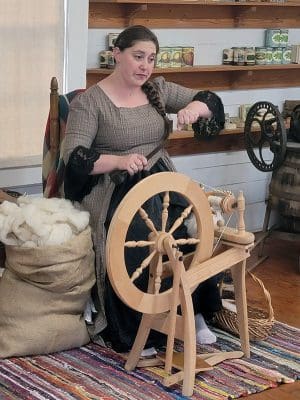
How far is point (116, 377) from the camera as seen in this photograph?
2.97 metres

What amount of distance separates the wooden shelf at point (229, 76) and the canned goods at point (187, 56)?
4 centimetres

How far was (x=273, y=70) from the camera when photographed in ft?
15.9

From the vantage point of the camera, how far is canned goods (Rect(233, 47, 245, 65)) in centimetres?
452

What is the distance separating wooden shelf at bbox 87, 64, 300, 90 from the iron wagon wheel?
1245mm

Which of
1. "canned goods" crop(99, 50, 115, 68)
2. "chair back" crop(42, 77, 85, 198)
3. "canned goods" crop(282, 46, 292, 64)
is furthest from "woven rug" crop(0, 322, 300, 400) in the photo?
"canned goods" crop(282, 46, 292, 64)

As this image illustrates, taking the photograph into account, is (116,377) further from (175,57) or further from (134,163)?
(175,57)

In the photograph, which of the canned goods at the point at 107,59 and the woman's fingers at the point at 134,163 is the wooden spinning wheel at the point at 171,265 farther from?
the canned goods at the point at 107,59

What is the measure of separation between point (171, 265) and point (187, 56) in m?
1.72

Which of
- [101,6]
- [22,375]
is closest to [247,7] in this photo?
[101,6]

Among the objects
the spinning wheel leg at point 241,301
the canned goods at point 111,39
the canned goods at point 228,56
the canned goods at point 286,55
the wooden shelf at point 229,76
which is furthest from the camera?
the canned goods at point 286,55

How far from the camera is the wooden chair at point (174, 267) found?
276 cm

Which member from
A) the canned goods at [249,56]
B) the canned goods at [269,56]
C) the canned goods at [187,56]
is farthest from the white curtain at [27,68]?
the canned goods at [269,56]

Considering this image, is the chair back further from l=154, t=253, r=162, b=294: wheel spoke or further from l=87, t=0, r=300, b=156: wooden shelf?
l=154, t=253, r=162, b=294: wheel spoke

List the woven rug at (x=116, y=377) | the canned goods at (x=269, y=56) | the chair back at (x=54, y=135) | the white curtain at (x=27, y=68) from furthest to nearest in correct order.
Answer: the canned goods at (x=269, y=56)
the white curtain at (x=27, y=68)
the chair back at (x=54, y=135)
the woven rug at (x=116, y=377)
